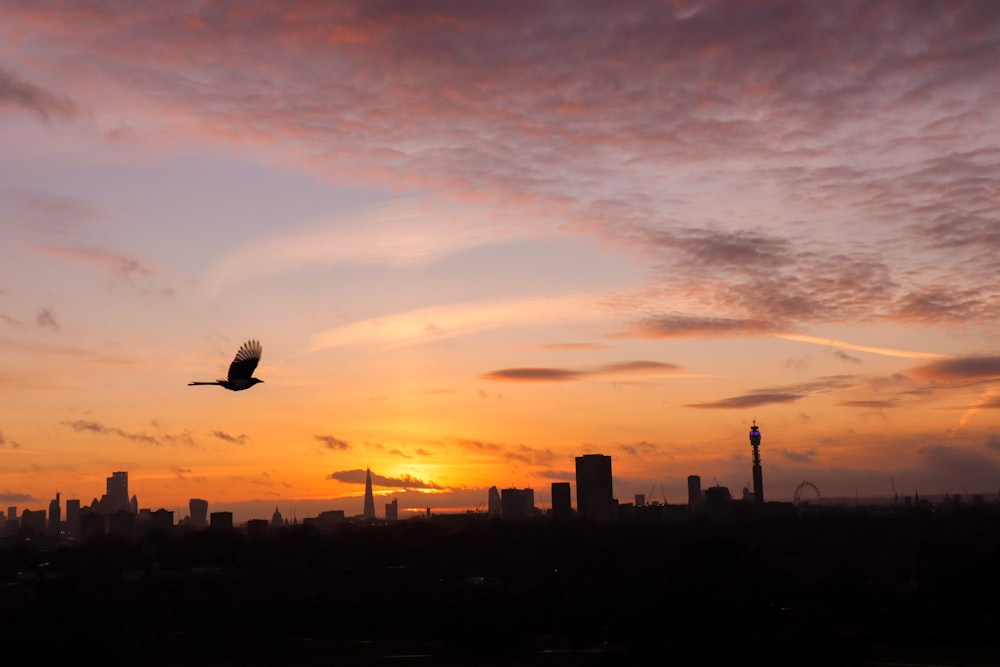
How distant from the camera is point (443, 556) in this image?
529ft

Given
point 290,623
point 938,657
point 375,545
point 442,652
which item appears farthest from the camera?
point 375,545

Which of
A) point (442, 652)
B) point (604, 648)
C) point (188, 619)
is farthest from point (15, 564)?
point (604, 648)

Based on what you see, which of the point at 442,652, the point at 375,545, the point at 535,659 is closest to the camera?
the point at 535,659

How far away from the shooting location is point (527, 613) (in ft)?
268

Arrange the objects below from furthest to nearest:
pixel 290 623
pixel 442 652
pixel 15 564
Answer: pixel 15 564, pixel 290 623, pixel 442 652

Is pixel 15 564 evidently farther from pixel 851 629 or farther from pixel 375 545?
pixel 851 629

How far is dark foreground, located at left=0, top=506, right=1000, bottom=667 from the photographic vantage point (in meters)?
54.1

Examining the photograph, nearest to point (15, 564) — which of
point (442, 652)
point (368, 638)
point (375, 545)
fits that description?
point (375, 545)

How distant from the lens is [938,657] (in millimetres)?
52062

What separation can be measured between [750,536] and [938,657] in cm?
14975

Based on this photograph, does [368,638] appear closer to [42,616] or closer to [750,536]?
[42,616]

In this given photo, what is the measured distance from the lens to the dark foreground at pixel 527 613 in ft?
177

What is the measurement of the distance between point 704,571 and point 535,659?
129 ft

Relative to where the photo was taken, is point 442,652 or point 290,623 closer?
point 442,652
